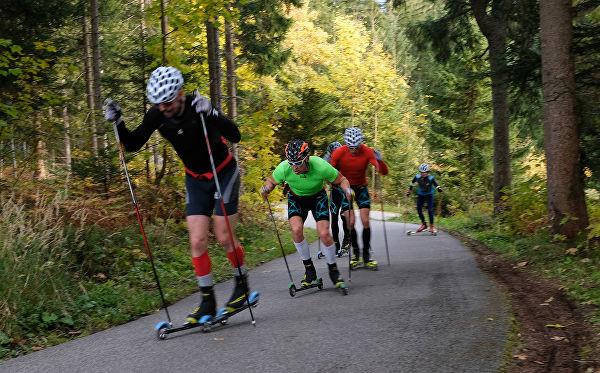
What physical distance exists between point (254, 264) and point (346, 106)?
31.4 metres

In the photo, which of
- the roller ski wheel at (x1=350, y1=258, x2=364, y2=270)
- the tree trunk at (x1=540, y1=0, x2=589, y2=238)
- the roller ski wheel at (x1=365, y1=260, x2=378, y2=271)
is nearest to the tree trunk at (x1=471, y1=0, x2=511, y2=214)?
the tree trunk at (x1=540, y1=0, x2=589, y2=238)

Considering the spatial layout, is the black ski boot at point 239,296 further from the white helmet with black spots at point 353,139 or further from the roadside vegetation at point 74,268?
the white helmet with black spots at point 353,139

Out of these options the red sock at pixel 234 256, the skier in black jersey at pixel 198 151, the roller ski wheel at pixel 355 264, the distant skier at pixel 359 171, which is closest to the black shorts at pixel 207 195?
the skier in black jersey at pixel 198 151

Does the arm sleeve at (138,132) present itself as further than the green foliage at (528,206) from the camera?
No

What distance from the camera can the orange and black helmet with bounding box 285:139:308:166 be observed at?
7.40m

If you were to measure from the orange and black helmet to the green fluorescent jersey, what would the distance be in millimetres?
359

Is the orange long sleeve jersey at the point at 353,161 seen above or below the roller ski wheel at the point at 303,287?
above

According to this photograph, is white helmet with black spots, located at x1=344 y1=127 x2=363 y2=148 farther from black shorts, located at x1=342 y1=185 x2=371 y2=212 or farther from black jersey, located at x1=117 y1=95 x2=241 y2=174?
black jersey, located at x1=117 y1=95 x2=241 y2=174

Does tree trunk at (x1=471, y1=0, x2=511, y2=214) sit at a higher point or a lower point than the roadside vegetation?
higher

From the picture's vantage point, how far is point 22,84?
39.5ft

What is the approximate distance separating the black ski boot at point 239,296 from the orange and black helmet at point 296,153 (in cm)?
196

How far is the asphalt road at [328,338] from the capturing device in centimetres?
457

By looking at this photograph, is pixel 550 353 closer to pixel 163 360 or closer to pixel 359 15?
pixel 163 360

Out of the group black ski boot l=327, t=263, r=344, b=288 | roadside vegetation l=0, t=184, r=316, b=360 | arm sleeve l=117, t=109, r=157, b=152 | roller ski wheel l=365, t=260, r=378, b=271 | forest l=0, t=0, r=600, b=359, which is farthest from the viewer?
roller ski wheel l=365, t=260, r=378, b=271
